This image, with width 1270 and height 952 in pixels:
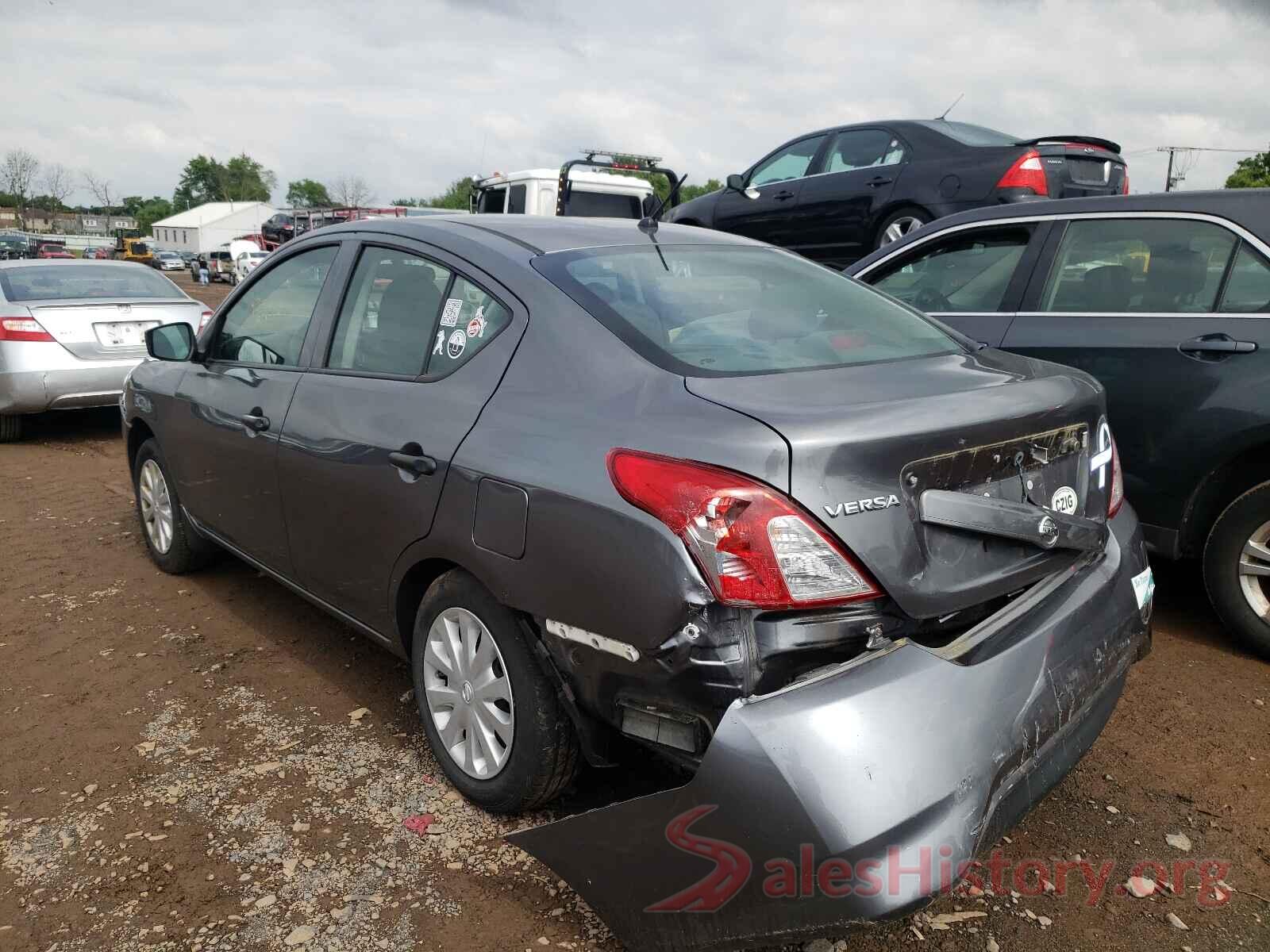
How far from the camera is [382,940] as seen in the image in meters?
2.24

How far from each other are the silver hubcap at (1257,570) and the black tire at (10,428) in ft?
27.7

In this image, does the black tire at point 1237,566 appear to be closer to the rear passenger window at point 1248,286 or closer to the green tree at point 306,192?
the rear passenger window at point 1248,286

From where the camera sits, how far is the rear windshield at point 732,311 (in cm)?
239

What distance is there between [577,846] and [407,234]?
1967 millimetres

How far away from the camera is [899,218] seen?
7.60 meters

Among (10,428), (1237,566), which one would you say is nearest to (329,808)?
(1237,566)

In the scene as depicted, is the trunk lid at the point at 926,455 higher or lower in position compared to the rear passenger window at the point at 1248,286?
lower

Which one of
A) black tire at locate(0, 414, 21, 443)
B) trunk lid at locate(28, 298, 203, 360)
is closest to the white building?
black tire at locate(0, 414, 21, 443)

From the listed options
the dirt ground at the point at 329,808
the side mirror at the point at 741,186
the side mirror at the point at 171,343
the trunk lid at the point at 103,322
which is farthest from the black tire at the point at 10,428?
the side mirror at the point at 741,186

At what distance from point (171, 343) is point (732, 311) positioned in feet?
8.80

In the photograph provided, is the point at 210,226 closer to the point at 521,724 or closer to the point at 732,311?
the point at 732,311

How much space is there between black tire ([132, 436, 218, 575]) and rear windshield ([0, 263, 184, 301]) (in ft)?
12.9

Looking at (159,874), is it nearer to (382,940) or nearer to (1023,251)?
(382,940)

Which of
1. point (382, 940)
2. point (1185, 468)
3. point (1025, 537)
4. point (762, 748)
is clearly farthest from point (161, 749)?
point (1185, 468)
